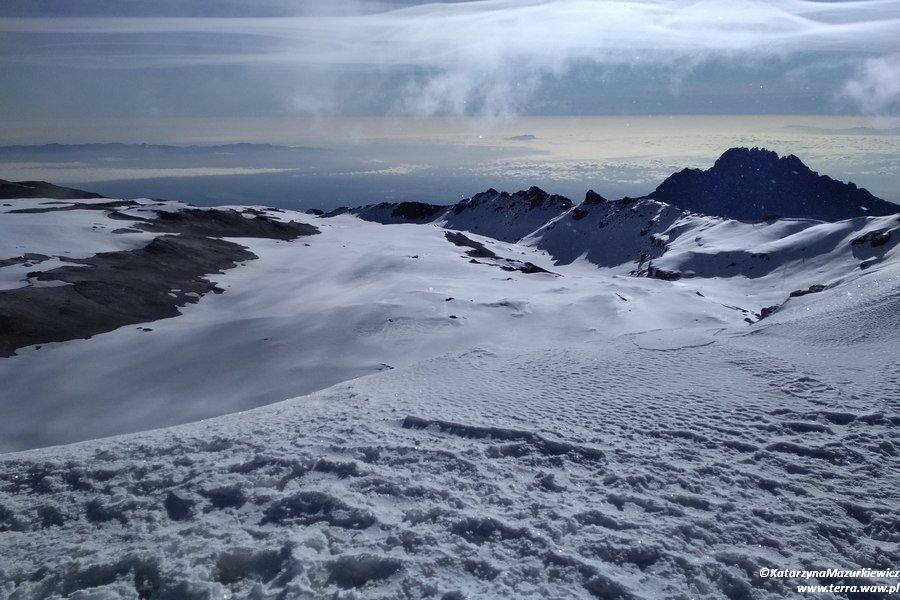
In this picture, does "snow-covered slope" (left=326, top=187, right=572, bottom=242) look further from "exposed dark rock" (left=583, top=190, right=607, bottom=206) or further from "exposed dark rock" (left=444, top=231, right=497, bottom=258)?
"exposed dark rock" (left=444, top=231, right=497, bottom=258)

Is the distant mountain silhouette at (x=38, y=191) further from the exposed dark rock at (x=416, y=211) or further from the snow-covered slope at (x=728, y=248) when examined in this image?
the exposed dark rock at (x=416, y=211)

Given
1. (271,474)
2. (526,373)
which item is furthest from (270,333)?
(271,474)

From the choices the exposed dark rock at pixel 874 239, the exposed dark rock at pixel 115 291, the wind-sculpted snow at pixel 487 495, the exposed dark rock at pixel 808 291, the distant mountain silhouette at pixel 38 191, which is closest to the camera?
the wind-sculpted snow at pixel 487 495

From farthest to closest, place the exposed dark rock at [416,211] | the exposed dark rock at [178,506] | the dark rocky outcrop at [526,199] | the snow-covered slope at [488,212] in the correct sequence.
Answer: the exposed dark rock at [416,211], the dark rocky outcrop at [526,199], the snow-covered slope at [488,212], the exposed dark rock at [178,506]

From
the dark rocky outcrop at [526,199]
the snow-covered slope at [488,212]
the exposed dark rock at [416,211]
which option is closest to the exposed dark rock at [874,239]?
the snow-covered slope at [488,212]

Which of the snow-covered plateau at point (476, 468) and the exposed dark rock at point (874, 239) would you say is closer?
the snow-covered plateau at point (476, 468)

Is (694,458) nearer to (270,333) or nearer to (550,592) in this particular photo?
(550,592)

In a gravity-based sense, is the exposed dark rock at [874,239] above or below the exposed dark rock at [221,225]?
below

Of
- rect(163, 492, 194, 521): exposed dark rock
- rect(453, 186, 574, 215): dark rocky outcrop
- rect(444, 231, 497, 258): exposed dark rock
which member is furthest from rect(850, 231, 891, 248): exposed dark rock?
rect(453, 186, 574, 215): dark rocky outcrop
